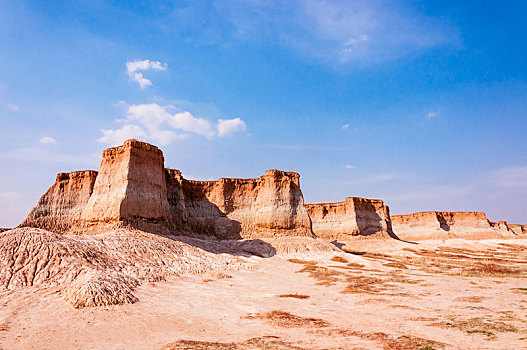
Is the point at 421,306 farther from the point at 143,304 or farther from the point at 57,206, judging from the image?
the point at 57,206

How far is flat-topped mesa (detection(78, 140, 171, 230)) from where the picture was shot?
25203 mm

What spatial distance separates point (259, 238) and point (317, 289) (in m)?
20.5

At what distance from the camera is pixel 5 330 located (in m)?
9.05

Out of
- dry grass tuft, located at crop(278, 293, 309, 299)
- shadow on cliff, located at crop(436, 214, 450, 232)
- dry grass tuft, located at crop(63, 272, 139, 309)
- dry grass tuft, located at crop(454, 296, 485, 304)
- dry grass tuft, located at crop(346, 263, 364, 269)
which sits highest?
shadow on cliff, located at crop(436, 214, 450, 232)

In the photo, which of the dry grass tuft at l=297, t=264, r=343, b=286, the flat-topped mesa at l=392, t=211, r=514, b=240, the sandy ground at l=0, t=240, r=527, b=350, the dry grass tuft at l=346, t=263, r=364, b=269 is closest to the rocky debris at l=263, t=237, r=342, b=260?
the dry grass tuft at l=346, t=263, r=364, b=269

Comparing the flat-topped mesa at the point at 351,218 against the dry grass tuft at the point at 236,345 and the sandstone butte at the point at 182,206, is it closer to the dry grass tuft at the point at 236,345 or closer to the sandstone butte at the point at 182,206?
the sandstone butte at the point at 182,206

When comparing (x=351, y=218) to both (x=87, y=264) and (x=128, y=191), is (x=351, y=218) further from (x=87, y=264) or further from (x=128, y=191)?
(x=87, y=264)

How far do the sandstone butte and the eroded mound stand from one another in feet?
17.6

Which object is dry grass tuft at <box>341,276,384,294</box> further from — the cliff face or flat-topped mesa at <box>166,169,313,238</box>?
flat-topped mesa at <box>166,169,313,238</box>

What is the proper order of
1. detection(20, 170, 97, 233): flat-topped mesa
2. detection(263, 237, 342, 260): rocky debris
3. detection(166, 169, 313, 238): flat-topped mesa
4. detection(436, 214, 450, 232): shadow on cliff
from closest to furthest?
detection(20, 170, 97, 233): flat-topped mesa
detection(263, 237, 342, 260): rocky debris
detection(166, 169, 313, 238): flat-topped mesa
detection(436, 214, 450, 232): shadow on cliff

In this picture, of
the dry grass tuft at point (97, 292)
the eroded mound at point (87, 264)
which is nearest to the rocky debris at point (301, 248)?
the eroded mound at point (87, 264)

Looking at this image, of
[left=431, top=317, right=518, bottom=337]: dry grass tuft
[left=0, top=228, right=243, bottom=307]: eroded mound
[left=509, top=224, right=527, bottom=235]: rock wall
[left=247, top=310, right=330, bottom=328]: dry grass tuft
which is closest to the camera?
[left=431, top=317, right=518, bottom=337]: dry grass tuft

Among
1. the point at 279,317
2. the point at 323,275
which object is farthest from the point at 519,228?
the point at 279,317

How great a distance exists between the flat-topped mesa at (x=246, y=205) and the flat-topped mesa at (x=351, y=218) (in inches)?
675
